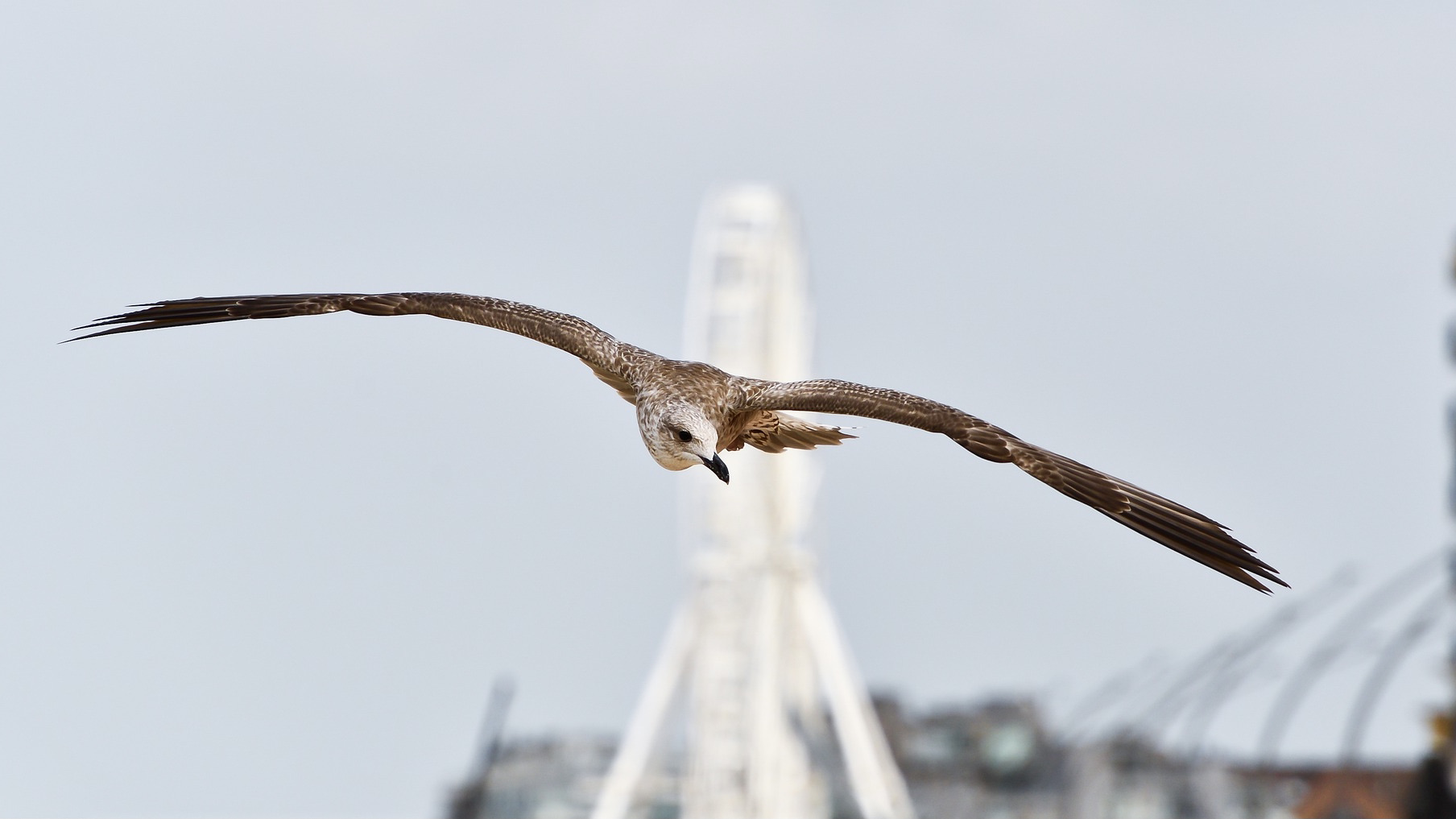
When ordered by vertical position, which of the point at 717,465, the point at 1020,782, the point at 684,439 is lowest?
the point at 1020,782

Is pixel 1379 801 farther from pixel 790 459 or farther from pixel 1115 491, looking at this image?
pixel 1115 491

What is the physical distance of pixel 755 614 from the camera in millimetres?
55062

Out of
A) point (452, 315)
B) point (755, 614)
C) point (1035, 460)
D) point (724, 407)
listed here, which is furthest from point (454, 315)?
point (755, 614)

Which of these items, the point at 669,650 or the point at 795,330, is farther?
the point at 669,650

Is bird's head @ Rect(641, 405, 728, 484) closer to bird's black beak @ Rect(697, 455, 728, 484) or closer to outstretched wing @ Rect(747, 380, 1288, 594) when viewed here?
bird's black beak @ Rect(697, 455, 728, 484)

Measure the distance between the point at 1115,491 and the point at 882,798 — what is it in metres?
42.5

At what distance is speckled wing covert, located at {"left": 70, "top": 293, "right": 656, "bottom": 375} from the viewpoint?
17.9 m

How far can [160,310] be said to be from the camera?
60.9ft

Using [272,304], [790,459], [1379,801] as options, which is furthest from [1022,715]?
[272,304]

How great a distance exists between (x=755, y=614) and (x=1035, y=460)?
38.8 metres

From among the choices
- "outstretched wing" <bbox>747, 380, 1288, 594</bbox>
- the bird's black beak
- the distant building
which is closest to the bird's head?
the bird's black beak

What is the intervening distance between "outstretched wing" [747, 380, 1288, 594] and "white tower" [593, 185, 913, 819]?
3348cm

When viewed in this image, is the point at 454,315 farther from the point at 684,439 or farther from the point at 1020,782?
the point at 1020,782

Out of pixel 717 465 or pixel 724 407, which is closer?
pixel 717 465
